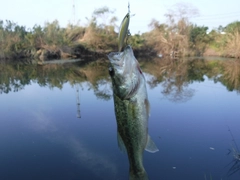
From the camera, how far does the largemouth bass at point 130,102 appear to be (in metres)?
1.72

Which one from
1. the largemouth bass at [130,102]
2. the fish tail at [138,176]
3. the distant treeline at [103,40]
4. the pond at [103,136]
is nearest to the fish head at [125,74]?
the largemouth bass at [130,102]

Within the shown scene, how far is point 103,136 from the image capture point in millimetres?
7312

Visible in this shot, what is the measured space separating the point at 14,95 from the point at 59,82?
4012 mm

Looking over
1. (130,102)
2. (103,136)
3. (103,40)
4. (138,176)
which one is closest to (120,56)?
(130,102)

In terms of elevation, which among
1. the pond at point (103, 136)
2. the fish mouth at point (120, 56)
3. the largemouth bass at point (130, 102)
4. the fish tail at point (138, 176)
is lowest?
the pond at point (103, 136)

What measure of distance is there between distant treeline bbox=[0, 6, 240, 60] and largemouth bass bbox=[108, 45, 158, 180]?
3403cm

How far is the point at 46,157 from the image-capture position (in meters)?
6.08

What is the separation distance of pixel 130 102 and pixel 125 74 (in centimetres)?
21

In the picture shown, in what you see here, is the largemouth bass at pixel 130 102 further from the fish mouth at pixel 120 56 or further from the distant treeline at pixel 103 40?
the distant treeline at pixel 103 40

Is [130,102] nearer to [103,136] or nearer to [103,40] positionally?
[103,136]

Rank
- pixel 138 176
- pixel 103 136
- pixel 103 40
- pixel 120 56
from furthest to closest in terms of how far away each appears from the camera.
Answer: pixel 103 40, pixel 103 136, pixel 138 176, pixel 120 56

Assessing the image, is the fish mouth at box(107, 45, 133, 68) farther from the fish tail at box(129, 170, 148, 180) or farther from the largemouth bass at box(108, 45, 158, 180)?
the fish tail at box(129, 170, 148, 180)

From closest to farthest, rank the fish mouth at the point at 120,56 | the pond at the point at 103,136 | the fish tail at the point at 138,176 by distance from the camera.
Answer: the fish mouth at the point at 120,56 → the fish tail at the point at 138,176 → the pond at the point at 103,136

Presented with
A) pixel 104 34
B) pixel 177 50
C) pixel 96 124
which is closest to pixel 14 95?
pixel 96 124
